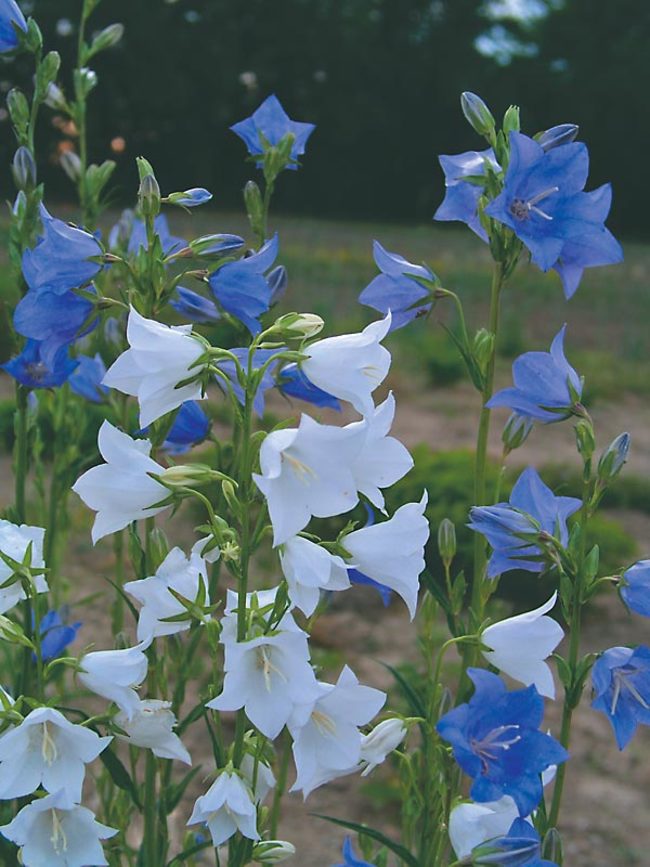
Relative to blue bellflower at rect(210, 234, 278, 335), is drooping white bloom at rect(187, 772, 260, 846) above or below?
below

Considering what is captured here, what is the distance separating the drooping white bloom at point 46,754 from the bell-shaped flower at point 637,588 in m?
0.65

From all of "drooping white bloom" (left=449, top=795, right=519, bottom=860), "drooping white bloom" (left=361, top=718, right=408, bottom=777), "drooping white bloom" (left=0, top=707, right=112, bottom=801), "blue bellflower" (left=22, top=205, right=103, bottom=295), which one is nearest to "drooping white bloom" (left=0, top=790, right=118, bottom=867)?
"drooping white bloom" (left=0, top=707, right=112, bottom=801)

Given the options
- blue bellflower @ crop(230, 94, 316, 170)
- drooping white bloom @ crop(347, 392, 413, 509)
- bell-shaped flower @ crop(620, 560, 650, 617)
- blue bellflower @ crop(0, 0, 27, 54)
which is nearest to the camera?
drooping white bloom @ crop(347, 392, 413, 509)

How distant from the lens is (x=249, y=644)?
1143 millimetres

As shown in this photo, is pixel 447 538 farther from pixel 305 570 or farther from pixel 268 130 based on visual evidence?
pixel 268 130

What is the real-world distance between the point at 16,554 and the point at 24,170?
826 millimetres

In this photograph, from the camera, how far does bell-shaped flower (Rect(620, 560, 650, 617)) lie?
4.67 feet

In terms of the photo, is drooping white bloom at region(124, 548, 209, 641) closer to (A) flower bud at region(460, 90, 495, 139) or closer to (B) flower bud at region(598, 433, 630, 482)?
(B) flower bud at region(598, 433, 630, 482)

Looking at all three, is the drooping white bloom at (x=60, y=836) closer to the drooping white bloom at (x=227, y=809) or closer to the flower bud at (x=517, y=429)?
the drooping white bloom at (x=227, y=809)

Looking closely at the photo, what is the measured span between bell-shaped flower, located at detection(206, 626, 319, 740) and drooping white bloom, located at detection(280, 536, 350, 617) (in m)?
0.04

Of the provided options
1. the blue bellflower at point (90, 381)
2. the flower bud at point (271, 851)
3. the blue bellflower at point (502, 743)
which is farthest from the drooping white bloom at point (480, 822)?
the blue bellflower at point (90, 381)

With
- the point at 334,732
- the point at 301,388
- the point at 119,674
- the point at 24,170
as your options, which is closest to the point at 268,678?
the point at 334,732

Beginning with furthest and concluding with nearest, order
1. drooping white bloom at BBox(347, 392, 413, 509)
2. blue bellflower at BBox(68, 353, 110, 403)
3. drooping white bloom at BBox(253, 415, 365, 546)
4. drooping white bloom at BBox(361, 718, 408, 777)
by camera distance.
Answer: blue bellflower at BBox(68, 353, 110, 403), drooping white bloom at BBox(361, 718, 408, 777), drooping white bloom at BBox(347, 392, 413, 509), drooping white bloom at BBox(253, 415, 365, 546)

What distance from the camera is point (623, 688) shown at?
147cm
